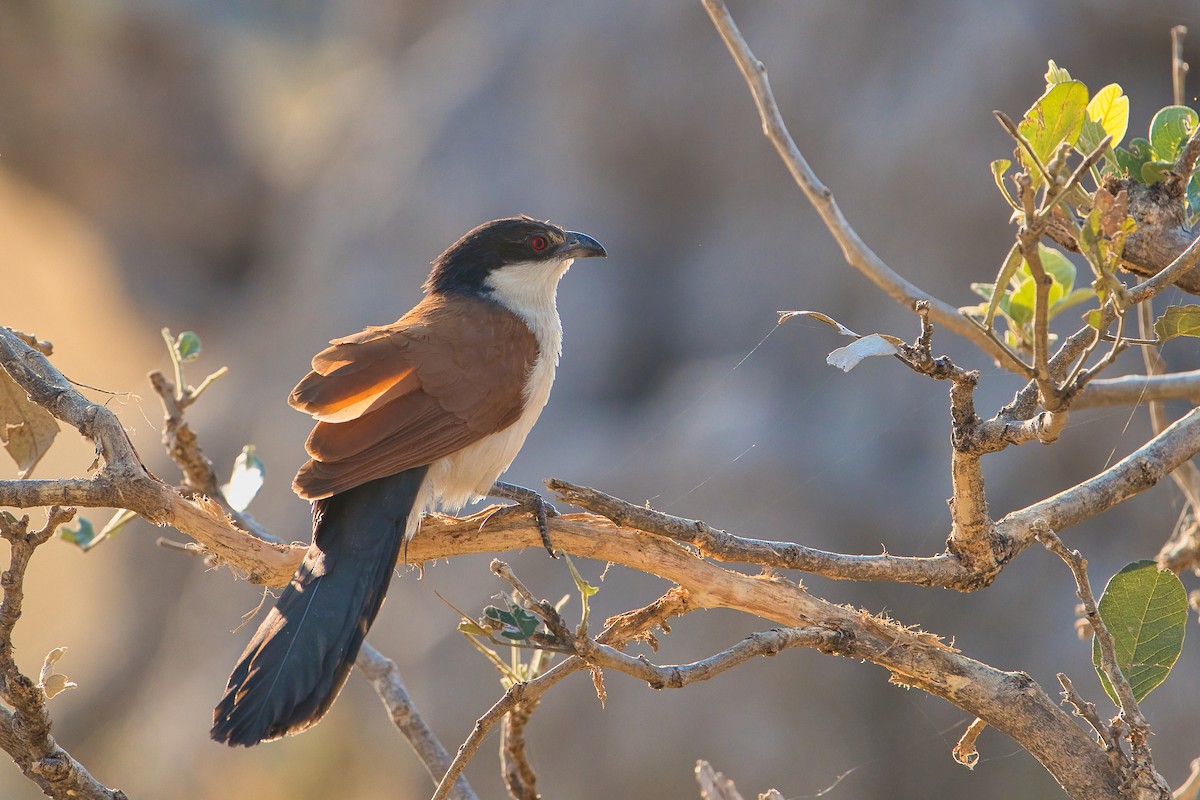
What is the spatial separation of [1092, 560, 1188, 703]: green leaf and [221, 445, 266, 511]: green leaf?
1697 mm

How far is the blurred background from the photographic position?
584 cm

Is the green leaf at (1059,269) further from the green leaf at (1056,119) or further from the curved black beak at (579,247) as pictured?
the curved black beak at (579,247)

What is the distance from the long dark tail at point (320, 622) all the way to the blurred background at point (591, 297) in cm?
281

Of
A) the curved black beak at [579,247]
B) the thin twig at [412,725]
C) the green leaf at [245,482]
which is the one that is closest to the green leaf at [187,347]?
the green leaf at [245,482]

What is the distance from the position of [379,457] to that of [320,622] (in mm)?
411

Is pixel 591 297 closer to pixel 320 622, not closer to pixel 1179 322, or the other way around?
pixel 320 622

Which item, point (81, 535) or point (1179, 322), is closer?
point (1179, 322)

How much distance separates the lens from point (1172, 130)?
5.66ft

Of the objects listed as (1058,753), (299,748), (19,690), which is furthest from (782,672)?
(19,690)

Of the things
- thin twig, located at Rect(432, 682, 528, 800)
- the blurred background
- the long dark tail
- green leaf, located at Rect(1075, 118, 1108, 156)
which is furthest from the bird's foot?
the blurred background

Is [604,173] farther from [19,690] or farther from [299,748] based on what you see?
[19,690]

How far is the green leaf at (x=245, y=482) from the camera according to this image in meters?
2.38

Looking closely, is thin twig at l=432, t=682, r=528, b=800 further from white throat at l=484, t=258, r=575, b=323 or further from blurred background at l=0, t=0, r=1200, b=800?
blurred background at l=0, t=0, r=1200, b=800

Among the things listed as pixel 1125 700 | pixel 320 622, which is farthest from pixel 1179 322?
pixel 320 622
